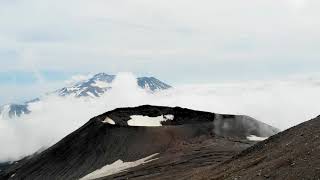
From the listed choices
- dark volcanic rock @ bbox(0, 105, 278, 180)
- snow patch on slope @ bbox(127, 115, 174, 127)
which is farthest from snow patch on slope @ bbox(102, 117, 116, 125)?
snow patch on slope @ bbox(127, 115, 174, 127)

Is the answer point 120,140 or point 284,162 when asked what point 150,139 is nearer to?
point 120,140

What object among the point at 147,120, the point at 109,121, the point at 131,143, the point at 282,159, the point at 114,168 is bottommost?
the point at 114,168

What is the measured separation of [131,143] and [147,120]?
90.7ft

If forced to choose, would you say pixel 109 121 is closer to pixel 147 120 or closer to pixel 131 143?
pixel 147 120

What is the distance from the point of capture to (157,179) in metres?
83.2

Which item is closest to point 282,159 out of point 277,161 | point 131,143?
point 277,161

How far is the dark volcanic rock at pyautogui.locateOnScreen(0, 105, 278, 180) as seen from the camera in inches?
4598

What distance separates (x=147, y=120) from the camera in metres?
155

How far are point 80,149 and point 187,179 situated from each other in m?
70.0

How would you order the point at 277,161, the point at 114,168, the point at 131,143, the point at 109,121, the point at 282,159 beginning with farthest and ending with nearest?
1. the point at 109,121
2. the point at 131,143
3. the point at 114,168
4. the point at 277,161
5. the point at 282,159

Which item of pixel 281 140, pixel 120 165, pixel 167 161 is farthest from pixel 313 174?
pixel 120 165

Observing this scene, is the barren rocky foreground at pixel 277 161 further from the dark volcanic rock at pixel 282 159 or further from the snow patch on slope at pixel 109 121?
the snow patch on slope at pixel 109 121

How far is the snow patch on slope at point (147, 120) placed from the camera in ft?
499

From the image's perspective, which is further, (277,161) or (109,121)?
(109,121)
